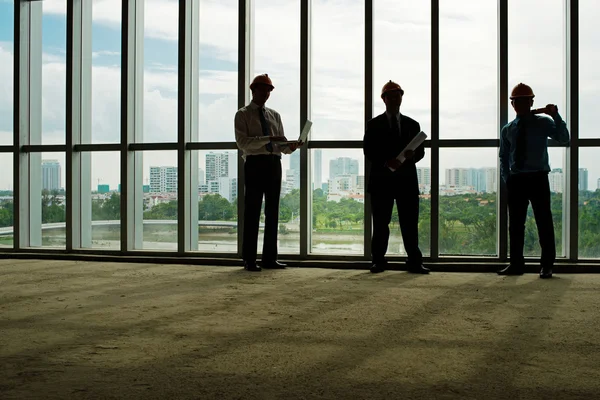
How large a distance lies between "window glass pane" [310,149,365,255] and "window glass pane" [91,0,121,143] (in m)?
2.58

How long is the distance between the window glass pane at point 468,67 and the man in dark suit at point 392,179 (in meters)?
0.73

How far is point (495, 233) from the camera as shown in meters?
6.60

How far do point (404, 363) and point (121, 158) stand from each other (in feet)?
18.0

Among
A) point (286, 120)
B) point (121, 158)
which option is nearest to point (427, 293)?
point (286, 120)

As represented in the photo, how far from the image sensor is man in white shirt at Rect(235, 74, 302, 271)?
609 centimetres

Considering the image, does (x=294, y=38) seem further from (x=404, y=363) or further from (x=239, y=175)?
(x=404, y=363)

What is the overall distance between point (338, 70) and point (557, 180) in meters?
2.65

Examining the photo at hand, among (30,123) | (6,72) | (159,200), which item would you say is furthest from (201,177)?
(6,72)

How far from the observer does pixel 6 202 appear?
786 centimetres

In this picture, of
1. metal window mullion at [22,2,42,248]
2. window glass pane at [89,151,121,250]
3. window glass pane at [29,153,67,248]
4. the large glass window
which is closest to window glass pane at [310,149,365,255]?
the large glass window

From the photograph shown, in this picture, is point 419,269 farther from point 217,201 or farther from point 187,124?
point 187,124

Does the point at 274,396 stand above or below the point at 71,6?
below

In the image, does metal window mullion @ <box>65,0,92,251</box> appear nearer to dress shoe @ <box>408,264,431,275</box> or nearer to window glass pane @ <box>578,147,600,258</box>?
dress shoe @ <box>408,264,431,275</box>

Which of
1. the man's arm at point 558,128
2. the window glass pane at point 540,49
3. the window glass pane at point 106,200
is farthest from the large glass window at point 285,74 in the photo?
the man's arm at point 558,128
